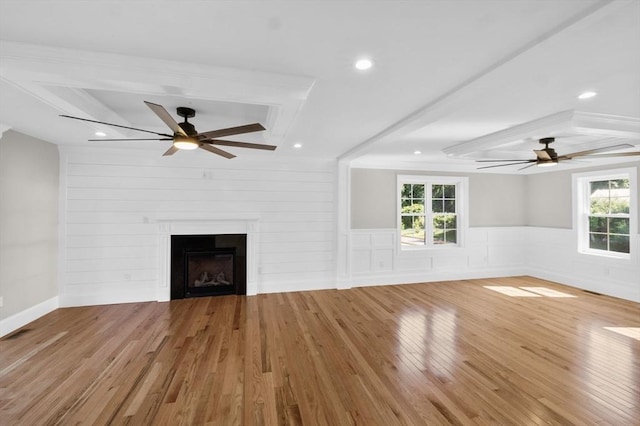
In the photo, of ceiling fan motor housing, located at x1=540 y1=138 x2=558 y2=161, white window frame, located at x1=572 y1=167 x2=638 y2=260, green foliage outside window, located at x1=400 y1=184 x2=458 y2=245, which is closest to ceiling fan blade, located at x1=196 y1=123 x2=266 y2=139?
ceiling fan motor housing, located at x1=540 y1=138 x2=558 y2=161

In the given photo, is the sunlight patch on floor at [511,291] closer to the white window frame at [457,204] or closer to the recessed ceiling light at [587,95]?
the white window frame at [457,204]

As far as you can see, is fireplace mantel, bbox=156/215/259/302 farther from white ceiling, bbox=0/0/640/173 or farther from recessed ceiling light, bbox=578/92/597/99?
recessed ceiling light, bbox=578/92/597/99

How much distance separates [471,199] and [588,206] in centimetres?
203

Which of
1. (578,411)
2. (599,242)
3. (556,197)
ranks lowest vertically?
(578,411)

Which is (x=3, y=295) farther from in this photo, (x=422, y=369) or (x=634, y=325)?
(x=634, y=325)

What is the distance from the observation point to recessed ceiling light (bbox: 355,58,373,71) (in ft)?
6.19

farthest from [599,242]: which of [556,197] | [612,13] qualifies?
[612,13]

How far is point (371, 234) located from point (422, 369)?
3.21m

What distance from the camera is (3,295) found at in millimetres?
3289

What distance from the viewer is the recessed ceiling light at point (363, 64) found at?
1.89 m

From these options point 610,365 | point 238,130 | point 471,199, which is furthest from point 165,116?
Answer: point 471,199

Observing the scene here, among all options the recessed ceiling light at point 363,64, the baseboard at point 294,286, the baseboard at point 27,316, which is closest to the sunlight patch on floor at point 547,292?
the baseboard at point 294,286

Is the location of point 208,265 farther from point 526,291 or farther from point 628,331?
point 628,331

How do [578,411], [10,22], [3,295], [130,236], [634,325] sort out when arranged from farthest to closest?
[130,236], [634,325], [3,295], [578,411], [10,22]
